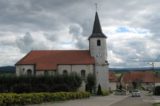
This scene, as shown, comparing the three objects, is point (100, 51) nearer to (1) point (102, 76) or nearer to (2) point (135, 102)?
(1) point (102, 76)

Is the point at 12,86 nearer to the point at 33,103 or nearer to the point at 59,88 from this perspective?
the point at 59,88

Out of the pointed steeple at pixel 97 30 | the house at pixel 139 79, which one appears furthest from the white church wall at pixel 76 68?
the house at pixel 139 79

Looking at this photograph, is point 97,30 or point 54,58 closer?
point 97,30

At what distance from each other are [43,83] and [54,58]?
1880cm

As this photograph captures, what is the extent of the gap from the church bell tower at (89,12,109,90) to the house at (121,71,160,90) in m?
53.0

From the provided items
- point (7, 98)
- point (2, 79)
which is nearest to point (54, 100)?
point (7, 98)

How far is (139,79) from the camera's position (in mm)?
156375

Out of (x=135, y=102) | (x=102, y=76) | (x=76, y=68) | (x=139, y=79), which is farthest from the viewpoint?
(x=139, y=79)

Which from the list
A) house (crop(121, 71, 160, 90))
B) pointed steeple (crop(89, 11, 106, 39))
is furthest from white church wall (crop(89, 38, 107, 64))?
house (crop(121, 71, 160, 90))

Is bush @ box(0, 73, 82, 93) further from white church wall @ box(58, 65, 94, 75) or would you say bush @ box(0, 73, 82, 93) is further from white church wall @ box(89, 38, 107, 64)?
white church wall @ box(89, 38, 107, 64)

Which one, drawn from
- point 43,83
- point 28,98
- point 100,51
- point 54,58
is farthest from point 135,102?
point 54,58

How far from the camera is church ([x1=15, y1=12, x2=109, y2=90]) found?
97562 mm

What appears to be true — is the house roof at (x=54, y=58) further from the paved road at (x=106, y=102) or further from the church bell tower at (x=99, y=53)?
the paved road at (x=106, y=102)

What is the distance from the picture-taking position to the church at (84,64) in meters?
97.6
